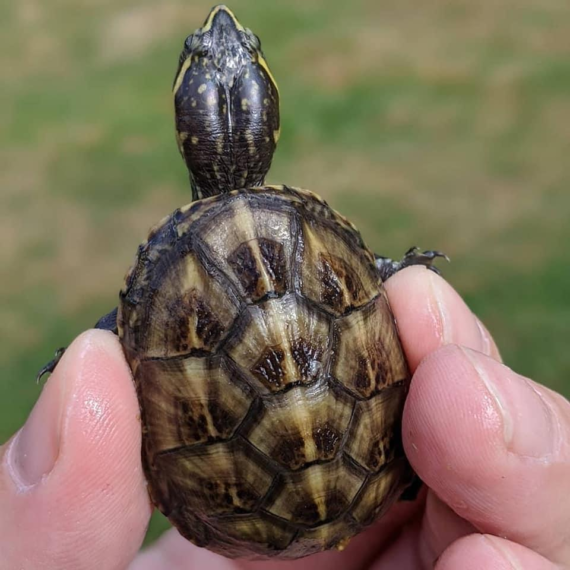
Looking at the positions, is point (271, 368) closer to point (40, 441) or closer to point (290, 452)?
point (290, 452)

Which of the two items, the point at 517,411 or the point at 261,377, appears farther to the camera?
the point at 517,411

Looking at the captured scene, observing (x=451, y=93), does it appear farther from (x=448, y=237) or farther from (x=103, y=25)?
(x=103, y=25)

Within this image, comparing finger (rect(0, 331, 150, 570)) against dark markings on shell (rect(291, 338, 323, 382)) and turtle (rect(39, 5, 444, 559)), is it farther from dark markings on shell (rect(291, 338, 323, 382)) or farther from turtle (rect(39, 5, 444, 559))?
dark markings on shell (rect(291, 338, 323, 382))

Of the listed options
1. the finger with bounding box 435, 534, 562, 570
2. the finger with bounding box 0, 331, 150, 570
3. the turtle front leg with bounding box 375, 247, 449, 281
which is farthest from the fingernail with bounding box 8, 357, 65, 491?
the turtle front leg with bounding box 375, 247, 449, 281

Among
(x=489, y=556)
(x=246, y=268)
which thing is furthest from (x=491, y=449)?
(x=246, y=268)

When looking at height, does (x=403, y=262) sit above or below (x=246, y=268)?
below

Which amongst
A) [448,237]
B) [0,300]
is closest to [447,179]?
[448,237]

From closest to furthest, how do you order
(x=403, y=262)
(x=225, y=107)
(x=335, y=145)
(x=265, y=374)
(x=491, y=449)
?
(x=265, y=374), (x=491, y=449), (x=225, y=107), (x=403, y=262), (x=335, y=145)
